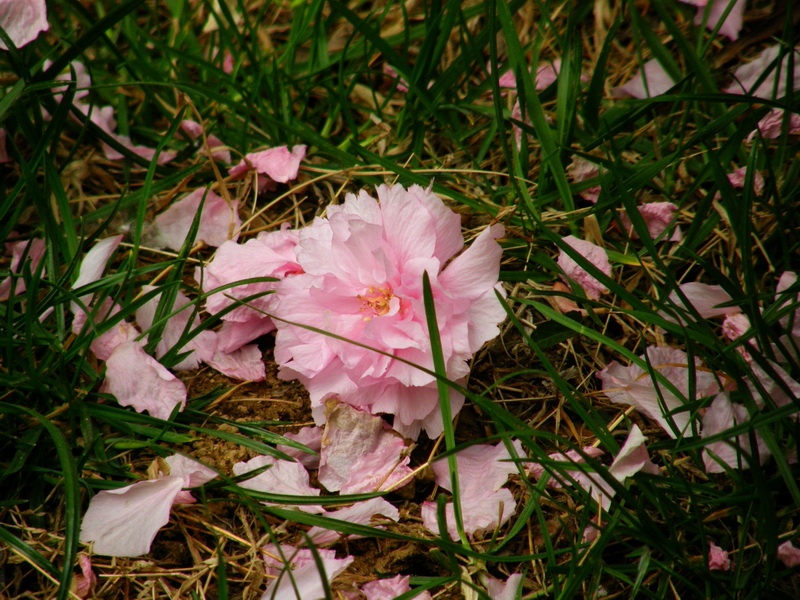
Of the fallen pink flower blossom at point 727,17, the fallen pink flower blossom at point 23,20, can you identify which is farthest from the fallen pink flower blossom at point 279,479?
the fallen pink flower blossom at point 727,17

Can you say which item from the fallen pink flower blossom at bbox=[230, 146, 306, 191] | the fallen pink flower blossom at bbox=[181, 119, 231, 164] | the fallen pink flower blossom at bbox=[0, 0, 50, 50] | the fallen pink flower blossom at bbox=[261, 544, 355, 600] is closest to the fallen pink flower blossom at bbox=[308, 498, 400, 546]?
the fallen pink flower blossom at bbox=[261, 544, 355, 600]

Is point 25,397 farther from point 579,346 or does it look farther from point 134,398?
point 579,346

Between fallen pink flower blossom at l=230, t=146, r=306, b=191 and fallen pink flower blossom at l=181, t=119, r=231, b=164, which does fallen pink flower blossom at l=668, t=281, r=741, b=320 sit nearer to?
fallen pink flower blossom at l=230, t=146, r=306, b=191

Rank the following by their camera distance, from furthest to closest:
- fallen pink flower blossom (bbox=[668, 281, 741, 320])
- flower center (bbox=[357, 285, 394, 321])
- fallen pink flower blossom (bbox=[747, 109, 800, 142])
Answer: fallen pink flower blossom (bbox=[747, 109, 800, 142]), fallen pink flower blossom (bbox=[668, 281, 741, 320]), flower center (bbox=[357, 285, 394, 321])

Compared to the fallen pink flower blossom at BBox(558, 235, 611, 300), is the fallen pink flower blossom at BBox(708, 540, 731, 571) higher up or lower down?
lower down

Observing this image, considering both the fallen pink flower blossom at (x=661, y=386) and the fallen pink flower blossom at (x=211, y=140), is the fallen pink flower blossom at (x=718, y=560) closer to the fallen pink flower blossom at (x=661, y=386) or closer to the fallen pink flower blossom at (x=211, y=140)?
the fallen pink flower blossom at (x=661, y=386)

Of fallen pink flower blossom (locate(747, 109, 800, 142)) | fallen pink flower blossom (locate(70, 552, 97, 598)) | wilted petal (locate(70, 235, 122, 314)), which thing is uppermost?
fallen pink flower blossom (locate(747, 109, 800, 142))

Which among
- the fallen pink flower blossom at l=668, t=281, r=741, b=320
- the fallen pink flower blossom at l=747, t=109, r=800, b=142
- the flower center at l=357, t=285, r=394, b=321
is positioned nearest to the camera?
the flower center at l=357, t=285, r=394, b=321

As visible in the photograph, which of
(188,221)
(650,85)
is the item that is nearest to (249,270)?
(188,221)

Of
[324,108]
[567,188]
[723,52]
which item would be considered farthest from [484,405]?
→ [723,52]
